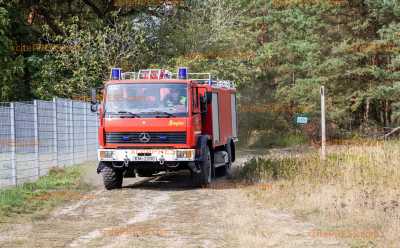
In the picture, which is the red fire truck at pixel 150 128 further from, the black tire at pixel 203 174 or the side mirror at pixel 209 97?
the side mirror at pixel 209 97

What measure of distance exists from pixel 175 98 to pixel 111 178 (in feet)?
8.31

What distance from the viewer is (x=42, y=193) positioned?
574 inches

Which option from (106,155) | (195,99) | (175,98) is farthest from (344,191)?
(106,155)

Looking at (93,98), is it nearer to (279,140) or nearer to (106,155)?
(106,155)

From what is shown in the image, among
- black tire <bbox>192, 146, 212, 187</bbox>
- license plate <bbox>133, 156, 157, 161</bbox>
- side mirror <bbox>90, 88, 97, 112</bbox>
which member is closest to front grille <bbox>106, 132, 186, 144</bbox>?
license plate <bbox>133, 156, 157, 161</bbox>

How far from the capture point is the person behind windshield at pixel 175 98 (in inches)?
601

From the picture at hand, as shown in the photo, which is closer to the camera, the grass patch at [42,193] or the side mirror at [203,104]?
the grass patch at [42,193]

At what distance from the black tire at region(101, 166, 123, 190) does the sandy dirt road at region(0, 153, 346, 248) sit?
0.80 meters

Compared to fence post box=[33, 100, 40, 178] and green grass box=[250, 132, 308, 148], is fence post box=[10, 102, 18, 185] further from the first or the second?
green grass box=[250, 132, 308, 148]

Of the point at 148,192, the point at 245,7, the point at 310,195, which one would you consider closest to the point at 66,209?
the point at 148,192

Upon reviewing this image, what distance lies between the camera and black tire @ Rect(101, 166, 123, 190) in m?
15.8

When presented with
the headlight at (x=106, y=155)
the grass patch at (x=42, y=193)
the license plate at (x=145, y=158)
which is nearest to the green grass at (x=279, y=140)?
the grass patch at (x=42, y=193)

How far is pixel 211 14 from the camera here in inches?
1293

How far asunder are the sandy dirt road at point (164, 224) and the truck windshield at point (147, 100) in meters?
1.91
